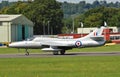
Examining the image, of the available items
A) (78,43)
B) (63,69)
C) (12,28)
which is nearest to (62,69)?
(63,69)

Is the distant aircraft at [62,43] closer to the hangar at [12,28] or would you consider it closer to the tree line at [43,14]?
the hangar at [12,28]

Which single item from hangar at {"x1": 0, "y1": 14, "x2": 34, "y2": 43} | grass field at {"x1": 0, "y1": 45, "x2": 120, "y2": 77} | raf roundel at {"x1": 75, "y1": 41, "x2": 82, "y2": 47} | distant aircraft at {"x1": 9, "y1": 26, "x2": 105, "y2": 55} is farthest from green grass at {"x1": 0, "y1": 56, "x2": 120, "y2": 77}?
hangar at {"x1": 0, "y1": 14, "x2": 34, "y2": 43}

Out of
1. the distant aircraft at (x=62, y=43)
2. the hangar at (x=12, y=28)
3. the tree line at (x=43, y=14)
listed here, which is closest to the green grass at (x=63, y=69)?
the distant aircraft at (x=62, y=43)

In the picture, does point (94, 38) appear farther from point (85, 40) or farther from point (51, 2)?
point (51, 2)

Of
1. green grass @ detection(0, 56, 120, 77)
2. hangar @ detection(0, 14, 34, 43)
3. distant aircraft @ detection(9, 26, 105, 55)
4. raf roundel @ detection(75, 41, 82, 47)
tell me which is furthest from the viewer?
hangar @ detection(0, 14, 34, 43)

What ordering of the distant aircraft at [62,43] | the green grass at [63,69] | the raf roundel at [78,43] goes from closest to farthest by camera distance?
1. the green grass at [63,69]
2. the raf roundel at [78,43]
3. the distant aircraft at [62,43]

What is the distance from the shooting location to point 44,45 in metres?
53.5

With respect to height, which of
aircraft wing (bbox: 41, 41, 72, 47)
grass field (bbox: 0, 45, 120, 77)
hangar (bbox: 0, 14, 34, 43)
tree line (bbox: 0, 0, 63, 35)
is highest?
tree line (bbox: 0, 0, 63, 35)

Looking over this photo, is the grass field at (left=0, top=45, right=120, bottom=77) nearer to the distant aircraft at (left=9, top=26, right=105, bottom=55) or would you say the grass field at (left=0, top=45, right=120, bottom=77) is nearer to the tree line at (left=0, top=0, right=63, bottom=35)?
the distant aircraft at (left=9, top=26, right=105, bottom=55)

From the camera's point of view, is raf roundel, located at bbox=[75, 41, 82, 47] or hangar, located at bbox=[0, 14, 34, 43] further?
hangar, located at bbox=[0, 14, 34, 43]

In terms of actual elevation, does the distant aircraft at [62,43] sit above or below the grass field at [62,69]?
above

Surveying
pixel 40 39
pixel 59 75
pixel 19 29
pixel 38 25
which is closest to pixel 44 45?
pixel 40 39

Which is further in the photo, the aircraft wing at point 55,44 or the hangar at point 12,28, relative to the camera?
the hangar at point 12,28

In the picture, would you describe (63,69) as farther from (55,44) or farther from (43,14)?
(43,14)
